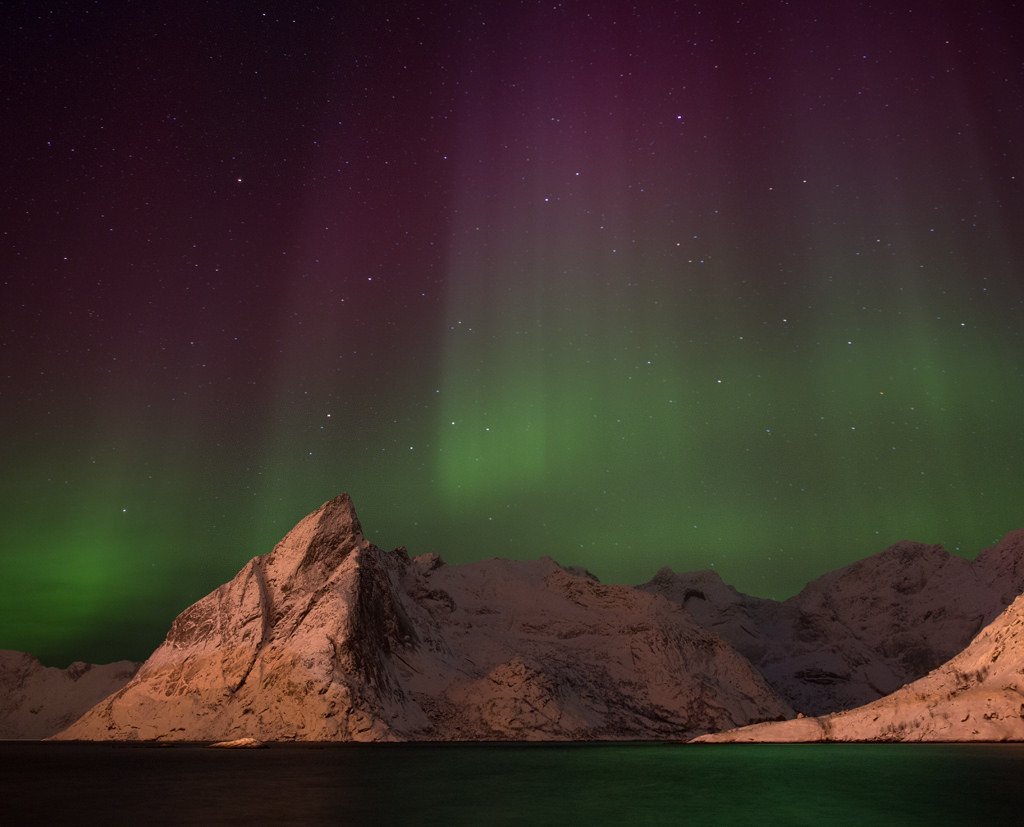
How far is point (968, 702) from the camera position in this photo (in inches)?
5207

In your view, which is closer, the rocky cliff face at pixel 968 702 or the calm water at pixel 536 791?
the calm water at pixel 536 791

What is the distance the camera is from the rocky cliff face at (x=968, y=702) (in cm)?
12838

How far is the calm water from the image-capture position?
5722 cm

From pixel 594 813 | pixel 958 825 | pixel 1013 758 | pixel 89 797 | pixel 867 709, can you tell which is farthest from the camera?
pixel 867 709

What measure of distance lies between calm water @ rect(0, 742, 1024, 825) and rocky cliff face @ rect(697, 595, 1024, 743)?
9.63 m

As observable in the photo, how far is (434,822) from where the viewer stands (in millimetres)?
54094

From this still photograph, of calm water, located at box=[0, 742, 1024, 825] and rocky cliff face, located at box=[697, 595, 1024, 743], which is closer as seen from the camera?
calm water, located at box=[0, 742, 1024, 825]

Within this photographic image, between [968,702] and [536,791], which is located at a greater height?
[536,791]

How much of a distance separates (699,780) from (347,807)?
133 ft

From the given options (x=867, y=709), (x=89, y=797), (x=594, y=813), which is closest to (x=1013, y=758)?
(x=867, y=709)

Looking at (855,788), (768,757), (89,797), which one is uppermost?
(89,797)

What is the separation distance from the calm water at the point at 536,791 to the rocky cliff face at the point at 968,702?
9.63 metres

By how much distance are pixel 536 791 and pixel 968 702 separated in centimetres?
8534

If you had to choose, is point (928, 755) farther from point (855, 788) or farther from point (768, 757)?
point (855, 788)
